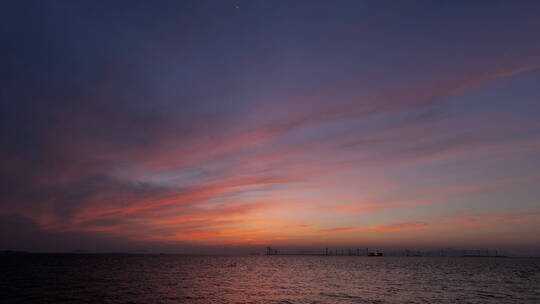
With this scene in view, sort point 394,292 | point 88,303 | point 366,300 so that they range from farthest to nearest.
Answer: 1. point 394,292
2. point 366,300
3. point 88,303

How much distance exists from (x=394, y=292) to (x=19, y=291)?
66.1 metres

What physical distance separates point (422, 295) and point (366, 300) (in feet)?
40.3

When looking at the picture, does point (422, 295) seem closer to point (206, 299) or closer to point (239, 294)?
point (239, 294)

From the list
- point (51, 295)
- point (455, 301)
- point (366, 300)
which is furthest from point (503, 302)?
point (51, 295)

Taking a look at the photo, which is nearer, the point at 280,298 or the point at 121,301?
the point at 121,301

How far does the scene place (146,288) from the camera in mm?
67375

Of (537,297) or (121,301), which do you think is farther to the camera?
(537,297)

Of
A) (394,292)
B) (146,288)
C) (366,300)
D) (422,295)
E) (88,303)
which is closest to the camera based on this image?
(88,303)

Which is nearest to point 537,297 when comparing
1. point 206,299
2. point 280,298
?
point 280,298

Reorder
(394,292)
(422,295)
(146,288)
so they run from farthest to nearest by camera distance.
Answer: (146,288) < (394,292) < (422,295)

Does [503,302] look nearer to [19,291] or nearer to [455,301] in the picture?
[455,301]

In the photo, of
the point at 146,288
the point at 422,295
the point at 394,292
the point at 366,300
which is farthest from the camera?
the point at 146,288

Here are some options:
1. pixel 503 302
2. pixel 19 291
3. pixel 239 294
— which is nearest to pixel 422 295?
pixel 503 302

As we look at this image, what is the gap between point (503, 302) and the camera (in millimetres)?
54875
